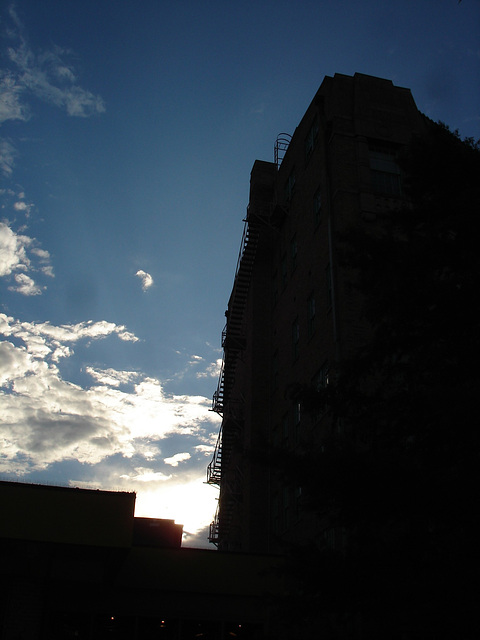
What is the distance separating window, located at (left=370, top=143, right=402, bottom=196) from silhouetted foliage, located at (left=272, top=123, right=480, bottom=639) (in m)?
10.5

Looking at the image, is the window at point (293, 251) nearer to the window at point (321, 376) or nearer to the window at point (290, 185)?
the window at point (290, 185)

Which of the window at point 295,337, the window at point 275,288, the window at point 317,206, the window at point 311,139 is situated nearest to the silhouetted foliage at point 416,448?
the window at point 317,206

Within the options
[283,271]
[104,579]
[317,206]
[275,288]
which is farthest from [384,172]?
[104,579]

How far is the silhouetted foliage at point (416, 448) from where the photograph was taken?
9148 millimetres

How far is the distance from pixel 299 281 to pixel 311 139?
6088mm

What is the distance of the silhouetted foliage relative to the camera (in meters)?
9.15

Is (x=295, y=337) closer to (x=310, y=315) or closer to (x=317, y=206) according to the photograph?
(x=310, y=315)

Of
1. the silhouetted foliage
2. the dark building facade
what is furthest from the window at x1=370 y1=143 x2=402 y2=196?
the silhouetted foliage

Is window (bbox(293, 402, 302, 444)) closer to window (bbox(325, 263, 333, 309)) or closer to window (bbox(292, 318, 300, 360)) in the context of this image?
window (bbox(292, 318, 300, 360))

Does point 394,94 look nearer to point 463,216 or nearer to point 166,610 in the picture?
point 463,216

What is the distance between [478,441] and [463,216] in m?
3.85

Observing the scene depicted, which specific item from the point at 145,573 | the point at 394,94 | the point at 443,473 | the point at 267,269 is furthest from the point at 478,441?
the point at 267,269

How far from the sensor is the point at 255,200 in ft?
107

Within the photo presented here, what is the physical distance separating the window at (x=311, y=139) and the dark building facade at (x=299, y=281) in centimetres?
9
